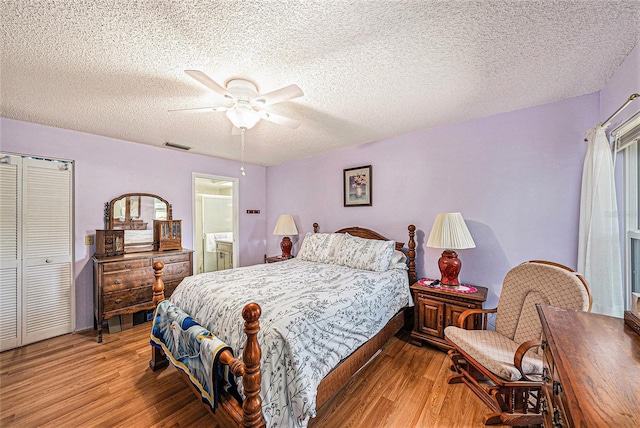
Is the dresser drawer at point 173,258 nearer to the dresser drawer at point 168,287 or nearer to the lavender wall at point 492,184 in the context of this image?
the dresser drawer at point 168,287

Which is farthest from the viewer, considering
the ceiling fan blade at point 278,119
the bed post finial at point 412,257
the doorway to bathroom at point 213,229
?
the doorway to bathroom at point 213,229

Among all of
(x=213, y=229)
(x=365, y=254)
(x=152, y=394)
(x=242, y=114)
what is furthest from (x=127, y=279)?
(x=213, y=229)

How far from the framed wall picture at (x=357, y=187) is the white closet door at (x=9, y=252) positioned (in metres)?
3.83

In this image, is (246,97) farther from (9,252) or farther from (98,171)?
(9,252)

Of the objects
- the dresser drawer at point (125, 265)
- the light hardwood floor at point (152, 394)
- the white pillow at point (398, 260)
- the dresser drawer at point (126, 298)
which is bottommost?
the light hardwood floor at point (152, 394)

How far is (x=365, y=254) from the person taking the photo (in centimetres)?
296

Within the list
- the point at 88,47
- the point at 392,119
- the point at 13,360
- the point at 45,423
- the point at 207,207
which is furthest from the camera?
the point at 207,207

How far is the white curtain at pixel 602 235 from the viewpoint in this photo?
1.71 m

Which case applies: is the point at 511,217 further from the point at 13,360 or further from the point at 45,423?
the point at 13,360

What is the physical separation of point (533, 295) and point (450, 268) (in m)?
0.78

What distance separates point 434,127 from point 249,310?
9.40ft

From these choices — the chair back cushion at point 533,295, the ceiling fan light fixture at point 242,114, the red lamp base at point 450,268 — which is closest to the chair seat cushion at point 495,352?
the chair back cushion at point 533,295

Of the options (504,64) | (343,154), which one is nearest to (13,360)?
(343,154)

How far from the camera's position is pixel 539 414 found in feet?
5.14
